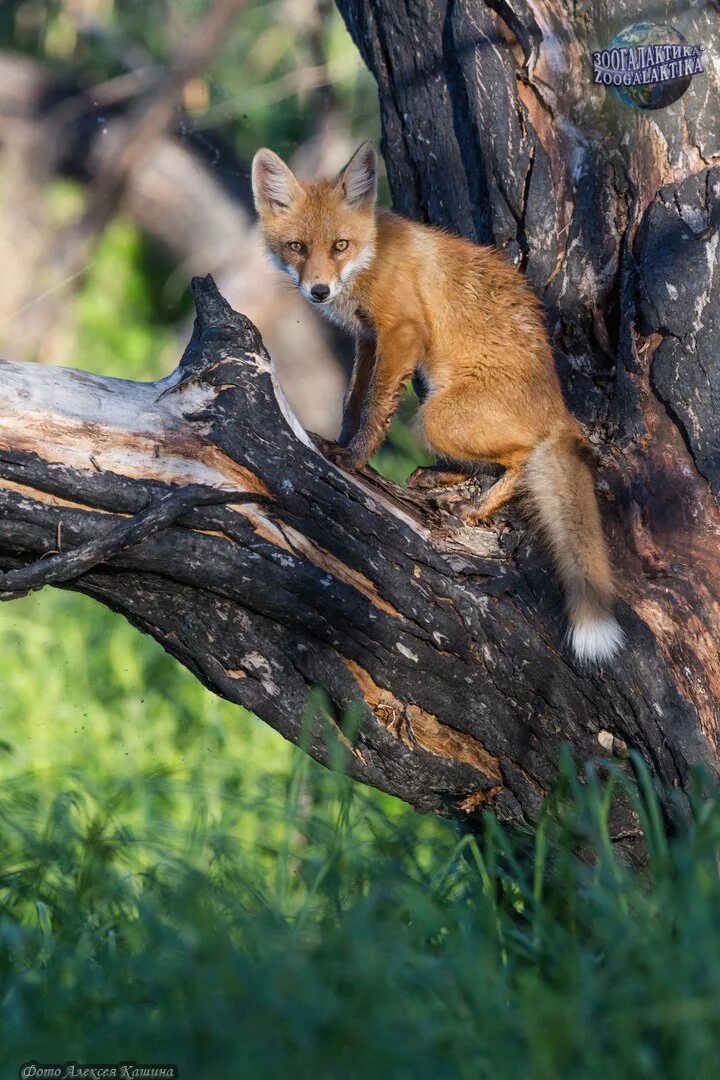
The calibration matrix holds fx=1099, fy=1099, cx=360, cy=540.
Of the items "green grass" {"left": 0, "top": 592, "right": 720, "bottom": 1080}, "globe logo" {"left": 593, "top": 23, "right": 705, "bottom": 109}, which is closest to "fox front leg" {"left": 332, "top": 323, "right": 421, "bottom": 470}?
"globe logo" {"left": 593, "top": 23, "right": 705, "bottom": 109}

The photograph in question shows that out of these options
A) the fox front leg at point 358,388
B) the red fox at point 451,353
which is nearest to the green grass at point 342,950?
the red fox at point 451,353

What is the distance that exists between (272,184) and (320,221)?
0.35 m

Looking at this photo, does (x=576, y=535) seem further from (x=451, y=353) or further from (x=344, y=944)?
(x=344, y=944)

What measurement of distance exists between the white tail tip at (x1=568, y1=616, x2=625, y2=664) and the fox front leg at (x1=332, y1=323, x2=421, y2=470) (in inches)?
44.9

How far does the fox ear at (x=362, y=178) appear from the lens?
4496 mm

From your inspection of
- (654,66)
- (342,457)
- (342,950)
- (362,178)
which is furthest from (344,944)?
(362,178)

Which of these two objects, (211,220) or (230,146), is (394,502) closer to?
(211,220)

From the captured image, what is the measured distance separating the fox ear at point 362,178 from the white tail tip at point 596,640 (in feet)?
7.25

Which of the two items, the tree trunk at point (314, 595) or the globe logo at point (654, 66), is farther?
the globe logo at point (654, 66)

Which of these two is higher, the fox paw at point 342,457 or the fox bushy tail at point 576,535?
the fox paw at point 342,457

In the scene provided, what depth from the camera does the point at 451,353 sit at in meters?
4.06

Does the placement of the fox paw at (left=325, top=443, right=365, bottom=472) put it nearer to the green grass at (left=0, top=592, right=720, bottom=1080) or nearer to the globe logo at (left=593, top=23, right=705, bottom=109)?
the green grass at (left=0, top=592, right=720, bottom=1080)

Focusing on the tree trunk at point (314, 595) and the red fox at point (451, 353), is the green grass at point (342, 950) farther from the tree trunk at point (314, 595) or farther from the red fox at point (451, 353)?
the red fox at point (451, 353)

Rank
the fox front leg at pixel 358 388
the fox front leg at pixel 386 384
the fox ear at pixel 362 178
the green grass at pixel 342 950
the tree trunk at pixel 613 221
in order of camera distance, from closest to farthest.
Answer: the green grass at pixel 342 950 < the tree trunk at pixel 613 221 < the fox front leg at pixel 386 384 < the fox front leg at pixel 358 388 < the fox ear at pixel 362 178
